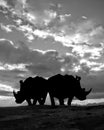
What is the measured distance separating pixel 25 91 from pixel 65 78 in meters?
6.31

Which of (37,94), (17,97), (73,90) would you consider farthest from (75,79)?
(17,97)

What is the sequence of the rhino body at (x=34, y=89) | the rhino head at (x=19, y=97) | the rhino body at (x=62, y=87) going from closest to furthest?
the rhino body at (x=62, y=87) < the rhino body at (x=34, y=89) < the rhino head at (x=19, y=97)

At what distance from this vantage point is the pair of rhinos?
83.8 ft

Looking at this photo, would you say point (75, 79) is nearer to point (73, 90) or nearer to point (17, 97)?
point (73, 90)

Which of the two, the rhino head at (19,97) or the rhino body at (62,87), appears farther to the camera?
the rhino head at (19,97)

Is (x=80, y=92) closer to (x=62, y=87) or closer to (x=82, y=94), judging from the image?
(x=82, y=94)

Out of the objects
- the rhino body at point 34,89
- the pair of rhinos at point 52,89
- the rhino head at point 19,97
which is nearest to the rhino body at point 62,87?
the pair of rhinos at point 52,89

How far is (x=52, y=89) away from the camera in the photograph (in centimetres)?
2575

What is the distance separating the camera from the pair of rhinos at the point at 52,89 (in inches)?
1006

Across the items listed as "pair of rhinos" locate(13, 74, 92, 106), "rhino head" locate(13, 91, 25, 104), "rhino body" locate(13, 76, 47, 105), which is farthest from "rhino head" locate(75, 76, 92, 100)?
"rhino head" locate(13, 91, 25, 104)

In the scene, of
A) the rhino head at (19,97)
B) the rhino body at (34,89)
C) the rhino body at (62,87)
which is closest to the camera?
the rhino body at (62,87)

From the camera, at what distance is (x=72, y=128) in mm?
8016

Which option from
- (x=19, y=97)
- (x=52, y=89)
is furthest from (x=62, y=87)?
(x=19, y=97)

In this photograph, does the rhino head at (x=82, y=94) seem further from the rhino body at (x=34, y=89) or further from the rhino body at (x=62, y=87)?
the rhino body at (x=34, y=89)
